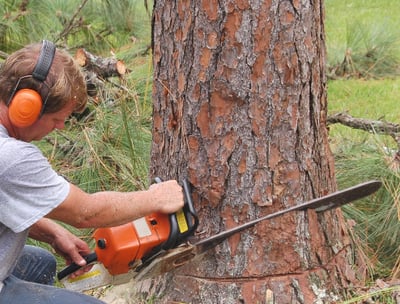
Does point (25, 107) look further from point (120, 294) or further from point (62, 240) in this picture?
point (120, 294)

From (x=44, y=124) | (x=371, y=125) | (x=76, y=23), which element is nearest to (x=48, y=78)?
(x=44, y=124)

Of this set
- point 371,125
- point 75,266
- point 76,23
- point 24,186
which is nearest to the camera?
point 24,186

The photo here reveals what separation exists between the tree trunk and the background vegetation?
259mm

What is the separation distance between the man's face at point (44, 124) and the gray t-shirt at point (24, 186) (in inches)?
3.4

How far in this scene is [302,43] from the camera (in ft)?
6.46

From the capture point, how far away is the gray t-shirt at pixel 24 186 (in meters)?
1.66

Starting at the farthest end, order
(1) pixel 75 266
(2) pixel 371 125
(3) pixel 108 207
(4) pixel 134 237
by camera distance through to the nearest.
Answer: (2) pixel 371 125, (1) pixel 75 266, (4) pixel 134 237, (3) pixel 108 207

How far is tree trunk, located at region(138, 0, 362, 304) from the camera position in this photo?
1942 mm

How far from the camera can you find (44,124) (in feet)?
6.00

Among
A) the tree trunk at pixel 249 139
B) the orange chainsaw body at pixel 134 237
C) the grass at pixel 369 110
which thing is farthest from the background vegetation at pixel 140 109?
the orange chainsaw body at pixel 134 237

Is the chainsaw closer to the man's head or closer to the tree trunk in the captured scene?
the tree trunk

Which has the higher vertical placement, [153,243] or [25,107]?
[25,107]

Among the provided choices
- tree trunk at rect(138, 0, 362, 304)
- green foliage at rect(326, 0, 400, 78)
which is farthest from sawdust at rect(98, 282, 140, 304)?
green foliage at rect(326, 0, 400, 78)

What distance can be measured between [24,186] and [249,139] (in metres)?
0.67
